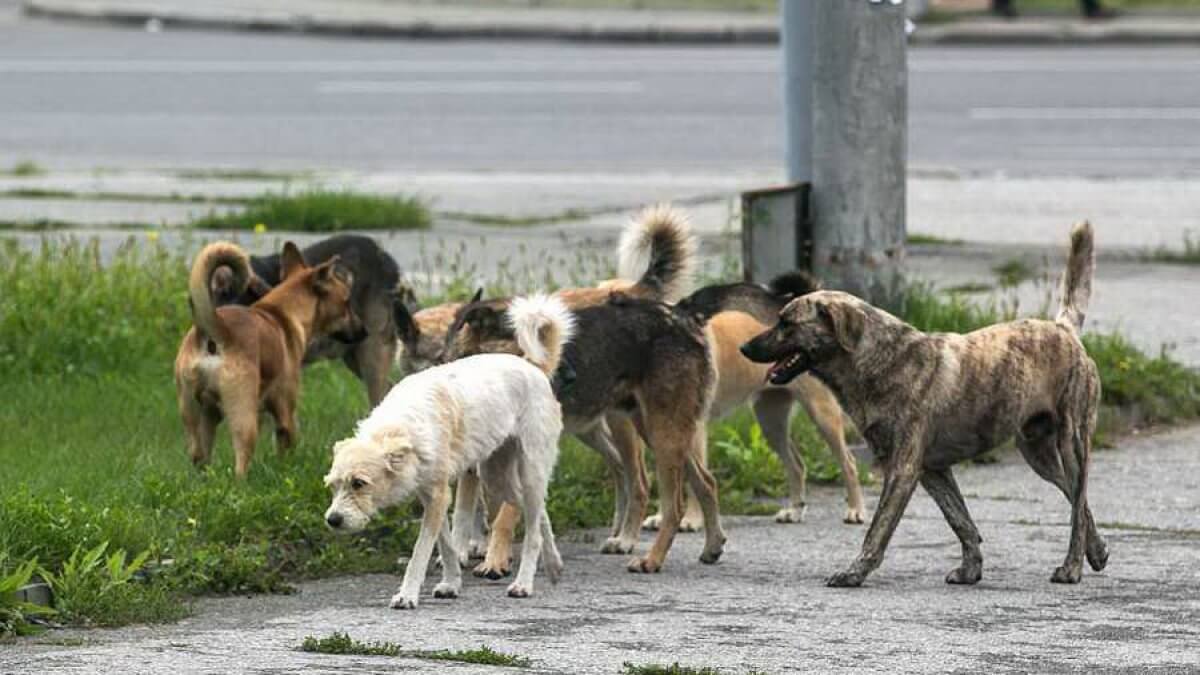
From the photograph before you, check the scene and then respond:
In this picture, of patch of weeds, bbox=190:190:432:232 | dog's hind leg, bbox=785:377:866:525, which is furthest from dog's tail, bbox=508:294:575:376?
patch of weeds, bbox=190:190:432:232

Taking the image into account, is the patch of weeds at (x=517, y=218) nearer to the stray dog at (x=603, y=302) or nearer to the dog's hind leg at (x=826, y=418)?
the stray dog at (x=603, y=302)

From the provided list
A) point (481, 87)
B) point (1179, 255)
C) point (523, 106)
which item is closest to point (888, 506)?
point (1179, 255)

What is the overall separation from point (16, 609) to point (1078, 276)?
4.08 meters

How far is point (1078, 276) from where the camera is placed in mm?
9188

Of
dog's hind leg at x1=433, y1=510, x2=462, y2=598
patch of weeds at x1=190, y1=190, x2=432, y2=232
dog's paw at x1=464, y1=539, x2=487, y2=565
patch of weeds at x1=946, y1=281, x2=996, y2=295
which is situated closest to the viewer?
dog's hind leg at x1=433, y1=510, x2=462, y2=598

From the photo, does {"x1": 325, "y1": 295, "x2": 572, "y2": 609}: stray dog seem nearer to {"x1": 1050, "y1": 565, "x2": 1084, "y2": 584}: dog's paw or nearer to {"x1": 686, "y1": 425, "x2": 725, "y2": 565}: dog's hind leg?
{"x1": 686, "y1": 425, "x2": 725, "y2": 565}: dog's hind leg

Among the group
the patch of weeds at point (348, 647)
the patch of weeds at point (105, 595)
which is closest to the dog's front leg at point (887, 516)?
the patch of weeds at point (348, 647)

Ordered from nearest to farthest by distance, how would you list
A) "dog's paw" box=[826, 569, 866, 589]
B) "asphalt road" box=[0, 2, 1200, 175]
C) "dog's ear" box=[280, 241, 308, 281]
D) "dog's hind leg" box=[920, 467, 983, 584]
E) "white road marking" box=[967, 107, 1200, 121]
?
"dog's paw" box=[826, 569, 866, 589] → "dog's hind leg" box=[920, 467, 983, 584] → "dog's ear" box=[280, 241, 308, 281] → "asphalt road" box=[0, 2, 1200, 175] → "white road marking" box=[967, 107, 1200, 121]

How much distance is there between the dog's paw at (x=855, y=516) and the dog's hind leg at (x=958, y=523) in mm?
959

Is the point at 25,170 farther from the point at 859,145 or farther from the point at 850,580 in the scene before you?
the point at 850,580

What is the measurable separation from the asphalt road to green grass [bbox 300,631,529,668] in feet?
41.1

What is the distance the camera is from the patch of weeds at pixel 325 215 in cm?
1514

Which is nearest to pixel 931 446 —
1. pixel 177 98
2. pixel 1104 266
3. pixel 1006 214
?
pixel 1104 266

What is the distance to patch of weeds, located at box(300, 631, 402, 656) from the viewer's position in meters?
7.13
